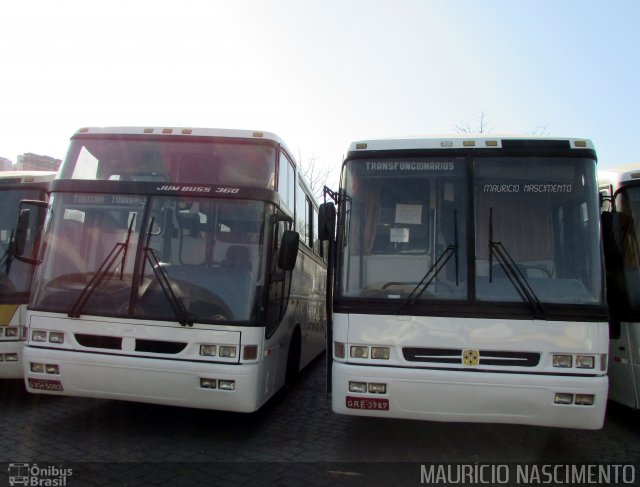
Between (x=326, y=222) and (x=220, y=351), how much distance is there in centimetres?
170

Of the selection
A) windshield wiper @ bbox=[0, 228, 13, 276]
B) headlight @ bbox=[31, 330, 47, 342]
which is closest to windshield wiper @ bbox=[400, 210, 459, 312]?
headlight @ bbox=[31, 330, 47, 342]

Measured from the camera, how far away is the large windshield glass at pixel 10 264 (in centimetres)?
680

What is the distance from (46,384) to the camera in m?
5.52

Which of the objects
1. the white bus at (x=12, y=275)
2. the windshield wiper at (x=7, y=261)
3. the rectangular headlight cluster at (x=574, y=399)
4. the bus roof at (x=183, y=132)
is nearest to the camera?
the rectangular headlight cluster at (x=574, y=399)

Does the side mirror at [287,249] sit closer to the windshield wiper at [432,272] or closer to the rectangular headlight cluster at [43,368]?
the windshield wiper at [432,272]

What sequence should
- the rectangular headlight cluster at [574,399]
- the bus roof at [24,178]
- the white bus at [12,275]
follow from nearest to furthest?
the rectangular headlight cluster at [574,399] → the white bus at [12,275] → the bus roof at [24,178]

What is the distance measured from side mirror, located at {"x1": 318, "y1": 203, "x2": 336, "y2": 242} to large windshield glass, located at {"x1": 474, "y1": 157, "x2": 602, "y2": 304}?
1.47 metres

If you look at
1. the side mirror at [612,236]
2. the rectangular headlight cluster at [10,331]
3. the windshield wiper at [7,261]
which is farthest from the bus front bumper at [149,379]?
the side mirror at [612,236]

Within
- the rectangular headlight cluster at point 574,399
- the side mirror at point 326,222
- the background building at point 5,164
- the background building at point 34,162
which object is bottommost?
the rectangular headlight cluster at point 574,399

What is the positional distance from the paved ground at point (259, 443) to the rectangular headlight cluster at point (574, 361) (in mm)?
1216

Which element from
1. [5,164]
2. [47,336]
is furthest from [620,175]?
[5,164]

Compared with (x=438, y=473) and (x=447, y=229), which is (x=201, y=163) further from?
(x=438, y=473)

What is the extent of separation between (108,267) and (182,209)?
3.21 feet

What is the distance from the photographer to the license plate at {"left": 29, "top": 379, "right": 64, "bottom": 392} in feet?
18.0
